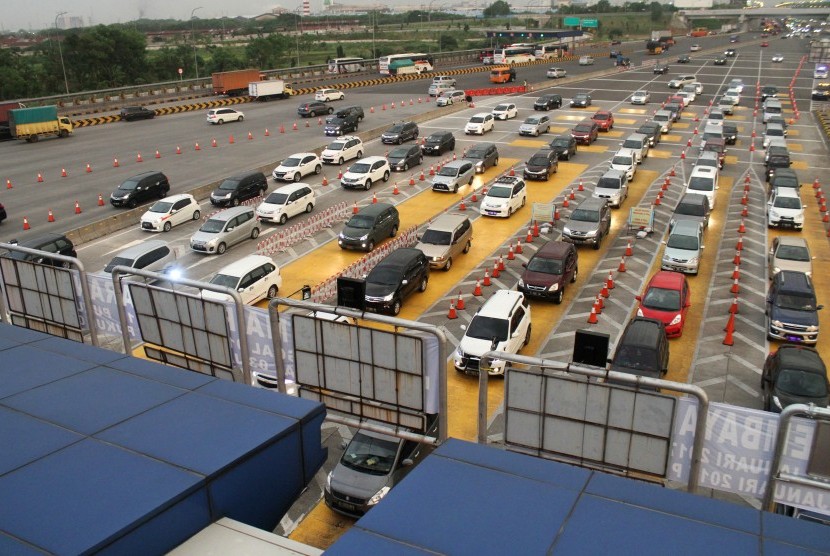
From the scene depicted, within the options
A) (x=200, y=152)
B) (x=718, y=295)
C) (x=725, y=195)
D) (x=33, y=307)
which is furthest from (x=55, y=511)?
(x=200, y=152)

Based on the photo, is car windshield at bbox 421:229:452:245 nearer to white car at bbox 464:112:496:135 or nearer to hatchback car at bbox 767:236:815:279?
hatchback car at bbox 767:236:815:279

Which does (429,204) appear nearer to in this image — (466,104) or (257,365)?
(257,365)

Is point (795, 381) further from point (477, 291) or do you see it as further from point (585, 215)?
point (585, 215)

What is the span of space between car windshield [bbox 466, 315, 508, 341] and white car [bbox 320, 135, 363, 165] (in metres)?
27.4

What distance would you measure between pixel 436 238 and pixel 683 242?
989 centimetres

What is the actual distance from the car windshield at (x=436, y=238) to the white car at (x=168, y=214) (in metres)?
13.2

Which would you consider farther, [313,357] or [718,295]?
[718,295]

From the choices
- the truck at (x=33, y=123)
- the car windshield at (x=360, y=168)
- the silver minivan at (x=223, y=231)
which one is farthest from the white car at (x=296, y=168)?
the truck at (x=33, y=123)

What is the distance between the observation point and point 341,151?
147ft

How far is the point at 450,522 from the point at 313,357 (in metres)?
4.01

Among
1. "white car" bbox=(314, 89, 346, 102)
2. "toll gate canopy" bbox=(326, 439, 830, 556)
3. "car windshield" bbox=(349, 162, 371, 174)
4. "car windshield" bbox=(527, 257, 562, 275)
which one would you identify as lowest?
"car windshield" bbox=(527, 257, 562, 275)

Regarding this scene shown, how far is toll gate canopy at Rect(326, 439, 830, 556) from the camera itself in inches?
235

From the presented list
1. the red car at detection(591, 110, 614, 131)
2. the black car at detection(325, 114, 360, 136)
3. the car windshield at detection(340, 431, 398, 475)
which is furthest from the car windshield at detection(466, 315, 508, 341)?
the red car at detection(591, 110, 614, 131)

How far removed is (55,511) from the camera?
20.5ft
